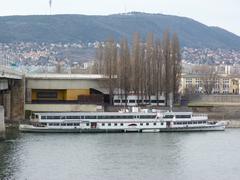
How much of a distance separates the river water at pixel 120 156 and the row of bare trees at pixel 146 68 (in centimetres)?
1584

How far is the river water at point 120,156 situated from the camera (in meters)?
37.7

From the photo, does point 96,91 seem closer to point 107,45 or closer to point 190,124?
point 107,45

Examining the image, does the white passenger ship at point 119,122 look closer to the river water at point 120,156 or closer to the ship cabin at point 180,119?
the ship cabin at point 180,119

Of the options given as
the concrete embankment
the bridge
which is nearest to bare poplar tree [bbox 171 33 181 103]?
the concrete embankment

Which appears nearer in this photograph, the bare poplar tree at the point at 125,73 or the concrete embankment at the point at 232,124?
the concrete embankment at the point at 232,124

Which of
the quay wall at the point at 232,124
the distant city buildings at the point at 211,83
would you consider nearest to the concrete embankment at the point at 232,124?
the quay wall at the point at 232,124

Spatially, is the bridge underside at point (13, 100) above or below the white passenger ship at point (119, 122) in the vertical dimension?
above

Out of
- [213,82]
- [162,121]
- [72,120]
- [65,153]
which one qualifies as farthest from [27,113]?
[213,82]

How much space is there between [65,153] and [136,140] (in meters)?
9.42

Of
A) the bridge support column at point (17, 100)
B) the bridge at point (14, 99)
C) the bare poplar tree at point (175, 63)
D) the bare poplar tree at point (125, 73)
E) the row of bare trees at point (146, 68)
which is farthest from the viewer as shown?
the bare poplar tree at point (175, 63)

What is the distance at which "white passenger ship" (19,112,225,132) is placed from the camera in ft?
198

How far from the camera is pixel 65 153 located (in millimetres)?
45625

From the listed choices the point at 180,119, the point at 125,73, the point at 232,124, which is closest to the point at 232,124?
the point at 232,124

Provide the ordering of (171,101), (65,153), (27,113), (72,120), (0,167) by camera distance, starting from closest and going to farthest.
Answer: (0,167)
(65,153)
(72,120)
(27,113)
(171,101)
